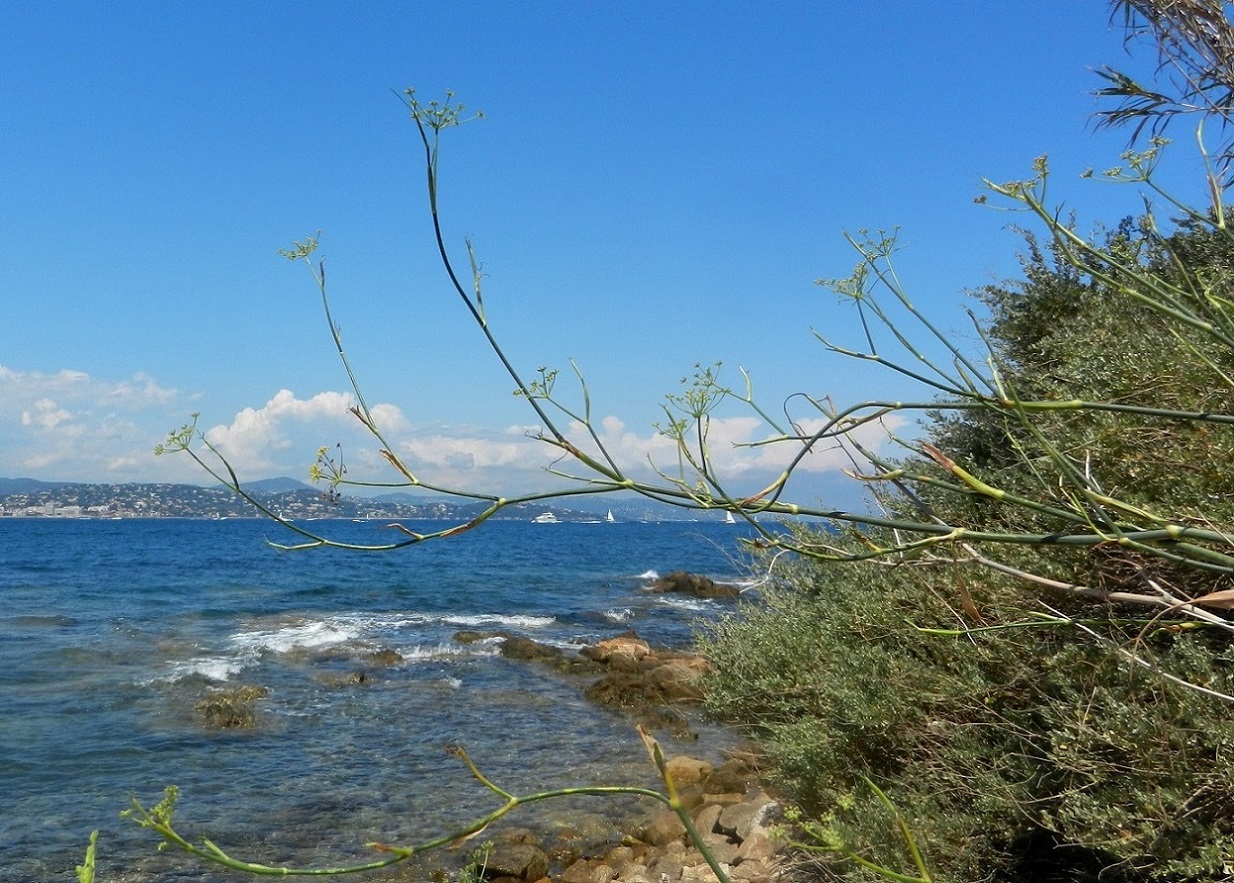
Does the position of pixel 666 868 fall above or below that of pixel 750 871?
below

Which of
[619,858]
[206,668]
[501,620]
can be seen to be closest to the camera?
[619,858]

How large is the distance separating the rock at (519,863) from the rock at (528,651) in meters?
12.3

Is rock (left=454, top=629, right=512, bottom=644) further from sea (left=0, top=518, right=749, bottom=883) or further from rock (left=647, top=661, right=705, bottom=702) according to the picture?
rock (left=647, top=661, right=705, bottom=702)

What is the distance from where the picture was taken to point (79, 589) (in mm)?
37125

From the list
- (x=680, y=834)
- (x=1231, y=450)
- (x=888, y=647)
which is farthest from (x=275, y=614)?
(x=1231, y=450)

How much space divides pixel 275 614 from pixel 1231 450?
97.8 feet

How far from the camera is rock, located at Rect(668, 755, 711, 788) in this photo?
1212 cm

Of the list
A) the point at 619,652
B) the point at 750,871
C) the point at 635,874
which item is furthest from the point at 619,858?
the point at 619,652

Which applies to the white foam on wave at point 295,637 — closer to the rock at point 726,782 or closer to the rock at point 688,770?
the rock at point 688,770

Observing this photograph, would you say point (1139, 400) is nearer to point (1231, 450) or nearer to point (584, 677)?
point (1231, 450)

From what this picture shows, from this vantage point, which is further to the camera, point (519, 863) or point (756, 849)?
point (519, 863)

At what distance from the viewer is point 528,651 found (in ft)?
74.9

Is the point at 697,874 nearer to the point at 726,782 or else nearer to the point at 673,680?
the point at 726,782

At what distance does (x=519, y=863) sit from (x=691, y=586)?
31492 mm
